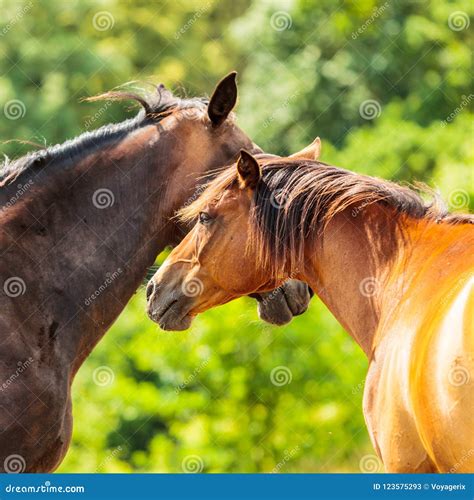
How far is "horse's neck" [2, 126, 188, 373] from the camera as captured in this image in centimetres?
554

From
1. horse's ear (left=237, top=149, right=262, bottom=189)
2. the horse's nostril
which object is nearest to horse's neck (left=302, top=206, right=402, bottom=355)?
horse's ear (left=237, top=149, right=262, bottom=189)

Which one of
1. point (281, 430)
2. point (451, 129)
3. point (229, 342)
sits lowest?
point (281, 430)

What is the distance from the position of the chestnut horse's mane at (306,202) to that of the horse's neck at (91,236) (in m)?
1.07

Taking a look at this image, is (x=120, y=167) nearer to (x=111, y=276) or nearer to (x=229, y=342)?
(x=111, y=276)

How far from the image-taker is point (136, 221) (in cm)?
585

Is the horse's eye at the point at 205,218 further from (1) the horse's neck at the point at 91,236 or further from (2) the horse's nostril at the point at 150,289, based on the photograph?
(1) the horse's neck at the point at 91,236

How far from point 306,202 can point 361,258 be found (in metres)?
0.39

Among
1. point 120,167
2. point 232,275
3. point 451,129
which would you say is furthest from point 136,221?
point 451,129

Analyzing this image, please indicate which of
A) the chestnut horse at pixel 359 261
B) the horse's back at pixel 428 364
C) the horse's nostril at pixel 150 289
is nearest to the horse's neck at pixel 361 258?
the chestnut horse at pixel 359 261

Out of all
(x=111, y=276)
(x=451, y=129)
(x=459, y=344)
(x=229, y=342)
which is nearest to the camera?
(x=459, y=344)

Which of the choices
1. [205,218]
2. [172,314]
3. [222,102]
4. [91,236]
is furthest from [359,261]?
[91,236]

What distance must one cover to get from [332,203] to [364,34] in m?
16.1

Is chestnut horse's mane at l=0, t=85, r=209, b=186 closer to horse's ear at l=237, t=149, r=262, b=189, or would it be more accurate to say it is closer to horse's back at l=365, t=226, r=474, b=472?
horse's ear at l=237, t=149, r=262, b=189

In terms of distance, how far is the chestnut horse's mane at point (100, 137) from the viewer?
18.6 feet
